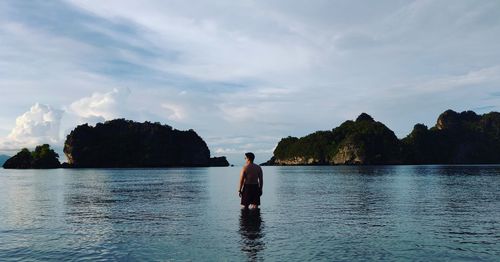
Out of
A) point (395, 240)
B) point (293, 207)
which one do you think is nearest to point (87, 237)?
point (395, 240)

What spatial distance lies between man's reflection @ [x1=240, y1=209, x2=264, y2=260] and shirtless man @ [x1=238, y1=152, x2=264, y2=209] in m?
1.00

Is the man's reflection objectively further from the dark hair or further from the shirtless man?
the dark hair

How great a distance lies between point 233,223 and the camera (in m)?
21.0

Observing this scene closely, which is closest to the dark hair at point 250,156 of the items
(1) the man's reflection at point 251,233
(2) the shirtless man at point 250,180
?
(2) the shirtless man at point 250,180

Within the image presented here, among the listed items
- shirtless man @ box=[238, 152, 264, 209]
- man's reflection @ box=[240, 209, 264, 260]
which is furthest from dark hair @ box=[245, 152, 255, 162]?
man's reflection @ box=[240, 209, 264, 260]

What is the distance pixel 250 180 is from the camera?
23375 mm

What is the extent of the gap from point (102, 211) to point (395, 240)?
19.0 metres

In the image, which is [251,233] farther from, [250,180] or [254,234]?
[250,180]

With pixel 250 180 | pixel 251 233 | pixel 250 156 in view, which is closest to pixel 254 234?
pixel 251 233

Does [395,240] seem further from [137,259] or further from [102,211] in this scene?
[102,211]

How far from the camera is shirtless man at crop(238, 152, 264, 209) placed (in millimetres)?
23250

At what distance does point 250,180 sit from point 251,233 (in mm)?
5712

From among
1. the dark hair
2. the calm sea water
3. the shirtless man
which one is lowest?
the calm sea water

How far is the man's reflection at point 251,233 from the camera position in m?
14.6
